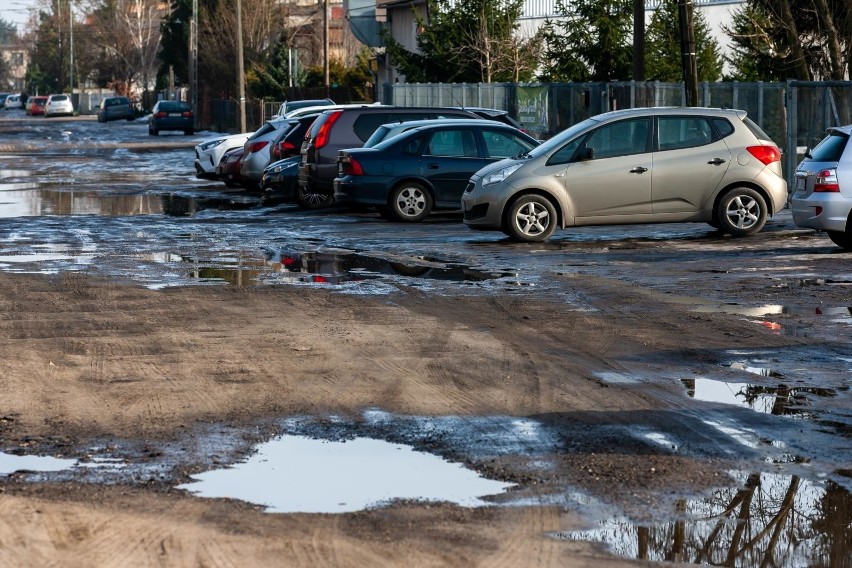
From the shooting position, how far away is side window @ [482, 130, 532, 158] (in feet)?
69.6

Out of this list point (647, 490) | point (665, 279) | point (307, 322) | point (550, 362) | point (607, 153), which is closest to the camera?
point (647, 490)

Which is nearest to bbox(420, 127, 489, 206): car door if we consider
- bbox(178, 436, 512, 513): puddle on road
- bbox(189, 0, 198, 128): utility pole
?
bbox(178, 436, 512, 513): puddle on road

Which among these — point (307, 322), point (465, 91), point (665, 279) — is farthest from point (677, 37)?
point (307, 322)

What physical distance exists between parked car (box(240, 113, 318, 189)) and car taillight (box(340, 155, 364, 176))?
6130 mm

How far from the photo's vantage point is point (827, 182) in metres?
16.0

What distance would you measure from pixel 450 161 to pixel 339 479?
14.7 metres

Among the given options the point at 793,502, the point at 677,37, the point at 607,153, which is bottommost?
the point at 793,502

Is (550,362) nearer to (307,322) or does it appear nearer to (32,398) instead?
(307,322)

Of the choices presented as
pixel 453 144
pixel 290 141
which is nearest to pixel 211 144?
pixel 290 141

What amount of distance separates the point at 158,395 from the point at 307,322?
9.72 ft

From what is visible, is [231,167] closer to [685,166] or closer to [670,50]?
[685,166]

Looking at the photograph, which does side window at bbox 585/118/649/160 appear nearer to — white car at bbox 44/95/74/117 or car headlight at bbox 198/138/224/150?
car headlight at bbox 198/138/224/150

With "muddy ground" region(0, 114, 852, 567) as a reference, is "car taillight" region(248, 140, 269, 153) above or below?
above

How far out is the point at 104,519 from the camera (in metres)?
5.83
